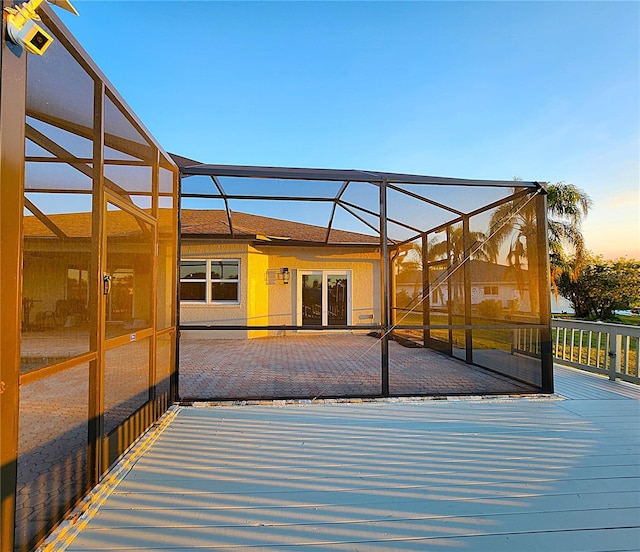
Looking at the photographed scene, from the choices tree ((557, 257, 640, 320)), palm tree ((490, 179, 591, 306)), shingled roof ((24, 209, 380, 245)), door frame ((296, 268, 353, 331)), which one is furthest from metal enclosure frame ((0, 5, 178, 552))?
tree ((557, 257, 640, 320))

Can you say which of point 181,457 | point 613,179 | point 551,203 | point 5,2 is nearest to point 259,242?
point 181,457

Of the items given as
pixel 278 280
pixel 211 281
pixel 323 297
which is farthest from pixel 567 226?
pixel 211 281

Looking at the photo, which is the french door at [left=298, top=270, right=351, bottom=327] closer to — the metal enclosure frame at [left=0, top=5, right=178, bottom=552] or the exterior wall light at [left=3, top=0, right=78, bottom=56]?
the metal enclosure frame at [left=0, top=5, right=178, bottom=552]

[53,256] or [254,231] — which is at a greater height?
[254,231]

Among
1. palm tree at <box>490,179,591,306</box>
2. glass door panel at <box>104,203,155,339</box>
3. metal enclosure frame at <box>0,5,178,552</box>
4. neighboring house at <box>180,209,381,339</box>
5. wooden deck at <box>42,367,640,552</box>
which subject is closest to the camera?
metal enclosure frame at <box>0,5,178,552</box>

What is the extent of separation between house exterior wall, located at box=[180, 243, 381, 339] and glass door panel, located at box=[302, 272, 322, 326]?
0.23 metres

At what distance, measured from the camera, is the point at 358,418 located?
382 centimetres

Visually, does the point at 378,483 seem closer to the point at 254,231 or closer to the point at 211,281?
the point at 254,231

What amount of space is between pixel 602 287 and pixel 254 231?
17255mm

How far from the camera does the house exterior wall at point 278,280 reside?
1026cm

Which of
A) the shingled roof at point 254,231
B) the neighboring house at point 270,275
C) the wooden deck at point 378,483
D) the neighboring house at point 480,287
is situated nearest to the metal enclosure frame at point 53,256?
the wooden deck at point 378,483

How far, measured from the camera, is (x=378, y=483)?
2.48 meters

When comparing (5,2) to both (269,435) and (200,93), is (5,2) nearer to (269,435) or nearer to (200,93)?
(269,435)

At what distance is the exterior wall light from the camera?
1535 millimetres
